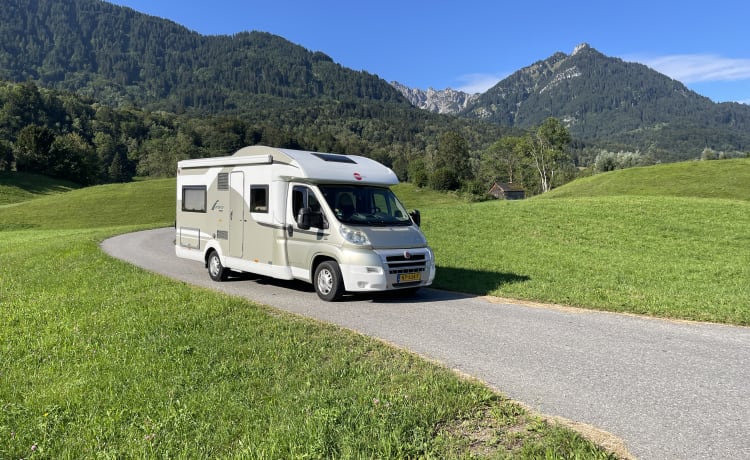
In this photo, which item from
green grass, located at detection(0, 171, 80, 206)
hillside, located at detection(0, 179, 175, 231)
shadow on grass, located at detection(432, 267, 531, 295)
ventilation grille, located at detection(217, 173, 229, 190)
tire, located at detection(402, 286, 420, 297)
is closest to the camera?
tire, located at detection(402, 286, 420, 297)

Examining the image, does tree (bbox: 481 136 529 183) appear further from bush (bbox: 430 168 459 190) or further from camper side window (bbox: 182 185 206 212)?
camper side window (bbox: 182 185 206 212)

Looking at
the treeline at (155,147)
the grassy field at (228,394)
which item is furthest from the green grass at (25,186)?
the grassy field at (228,394)

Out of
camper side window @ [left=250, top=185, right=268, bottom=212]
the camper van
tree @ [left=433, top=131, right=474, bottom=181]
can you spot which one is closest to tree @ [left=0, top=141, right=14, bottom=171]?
the camper van

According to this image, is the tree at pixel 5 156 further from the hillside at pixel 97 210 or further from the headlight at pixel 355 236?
the headlight at pixel 355 236

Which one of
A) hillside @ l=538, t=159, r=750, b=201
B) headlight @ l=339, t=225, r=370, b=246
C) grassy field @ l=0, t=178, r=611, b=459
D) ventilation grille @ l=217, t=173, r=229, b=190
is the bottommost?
grassy field @ l=0, t=178, r=611, b=459

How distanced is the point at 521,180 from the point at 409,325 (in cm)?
12109

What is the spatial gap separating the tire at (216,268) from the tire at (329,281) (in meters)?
3.77

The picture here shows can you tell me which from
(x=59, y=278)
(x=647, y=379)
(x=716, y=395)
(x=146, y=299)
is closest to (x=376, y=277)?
(x=146, y=299)

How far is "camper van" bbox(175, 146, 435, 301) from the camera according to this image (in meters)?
10.0

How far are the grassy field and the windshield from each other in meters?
3.02

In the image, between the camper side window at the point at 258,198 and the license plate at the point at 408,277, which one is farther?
the camper side window at the point at 258,198

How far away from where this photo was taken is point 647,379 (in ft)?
18.2

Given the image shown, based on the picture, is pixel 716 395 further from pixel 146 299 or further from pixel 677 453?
pixel 146 299

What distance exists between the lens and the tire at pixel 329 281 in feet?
33.4
